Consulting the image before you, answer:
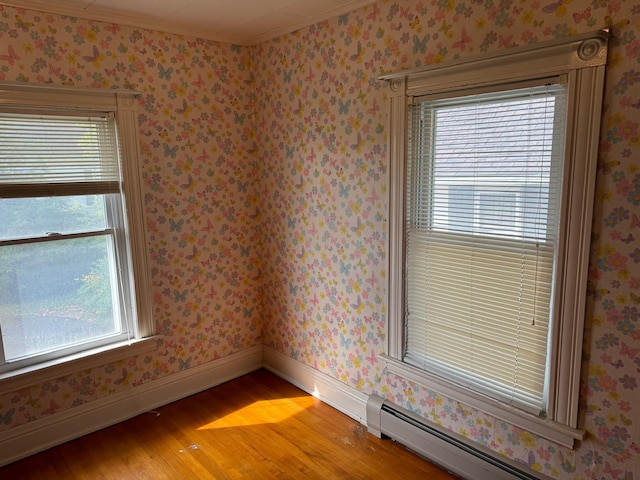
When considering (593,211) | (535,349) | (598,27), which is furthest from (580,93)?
(535,349)

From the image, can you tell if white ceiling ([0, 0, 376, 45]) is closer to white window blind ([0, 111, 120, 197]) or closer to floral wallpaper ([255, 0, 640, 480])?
floral wallpaper ([255, 0, 640, 480])

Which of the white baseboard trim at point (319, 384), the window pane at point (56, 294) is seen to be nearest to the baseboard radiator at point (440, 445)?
the white baseboard trim at point (319, 384)

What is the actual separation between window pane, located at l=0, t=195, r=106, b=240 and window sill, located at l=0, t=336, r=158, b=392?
72 cm

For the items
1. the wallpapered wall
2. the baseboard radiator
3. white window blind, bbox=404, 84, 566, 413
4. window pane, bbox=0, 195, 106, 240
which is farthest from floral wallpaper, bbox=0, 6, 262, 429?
white window blind, bbox=404, 84, 566, 413

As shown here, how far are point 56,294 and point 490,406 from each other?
7.81 feet

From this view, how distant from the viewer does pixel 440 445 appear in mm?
2336

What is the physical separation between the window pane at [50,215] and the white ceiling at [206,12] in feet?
3.22

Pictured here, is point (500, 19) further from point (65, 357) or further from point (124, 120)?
point (65, 357)

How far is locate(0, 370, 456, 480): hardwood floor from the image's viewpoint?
240 centimetres

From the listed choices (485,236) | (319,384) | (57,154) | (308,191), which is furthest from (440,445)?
(57,154)

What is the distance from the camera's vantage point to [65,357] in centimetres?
264

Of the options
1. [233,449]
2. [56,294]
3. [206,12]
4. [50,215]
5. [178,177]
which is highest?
[206,12]

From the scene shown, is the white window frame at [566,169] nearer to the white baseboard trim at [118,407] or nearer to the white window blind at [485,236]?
the white window blind at [485,236]

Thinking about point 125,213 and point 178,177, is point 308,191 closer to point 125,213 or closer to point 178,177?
point 178,177
